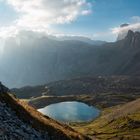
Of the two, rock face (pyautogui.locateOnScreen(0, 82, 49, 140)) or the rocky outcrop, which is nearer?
rock face (pyautogui.locateOnScreen(0, 82, 49, 140))

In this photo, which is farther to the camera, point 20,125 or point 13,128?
point 20,125

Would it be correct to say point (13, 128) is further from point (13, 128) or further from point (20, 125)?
point (20, 125)

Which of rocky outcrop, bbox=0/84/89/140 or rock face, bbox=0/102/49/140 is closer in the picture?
rock face, bbox=0/102/49/140

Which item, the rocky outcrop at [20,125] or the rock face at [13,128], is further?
the rocky outcrop at [20,125]

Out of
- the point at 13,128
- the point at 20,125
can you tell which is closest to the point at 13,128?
the point at 13,128

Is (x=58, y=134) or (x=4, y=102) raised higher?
(x=4, y=102)

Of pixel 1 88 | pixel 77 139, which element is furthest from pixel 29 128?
pixel 77 139

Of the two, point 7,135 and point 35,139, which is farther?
point 35,139

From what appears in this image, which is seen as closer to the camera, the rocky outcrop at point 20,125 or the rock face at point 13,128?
the rock face at point 13,128

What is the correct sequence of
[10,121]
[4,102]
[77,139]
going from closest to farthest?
[10,121]
[4,102]
[77,139]

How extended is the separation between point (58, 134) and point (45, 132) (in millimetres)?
2415

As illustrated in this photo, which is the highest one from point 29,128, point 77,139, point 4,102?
point 4,102

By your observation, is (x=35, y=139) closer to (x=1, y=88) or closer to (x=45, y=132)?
(x=45, y=132)

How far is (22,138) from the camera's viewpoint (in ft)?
114
